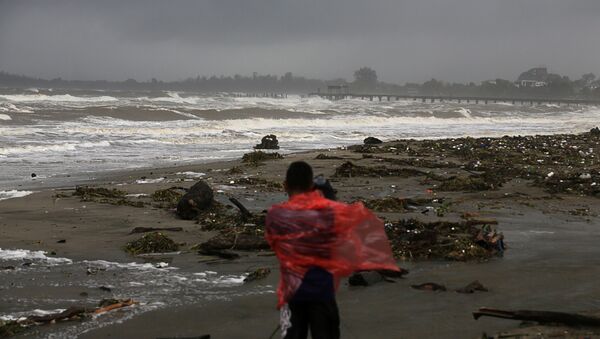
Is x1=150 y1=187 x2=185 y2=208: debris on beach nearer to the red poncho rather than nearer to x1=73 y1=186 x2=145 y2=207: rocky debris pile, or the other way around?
x1=73 y1=186 x2=145 y2=207: rocky debris pile

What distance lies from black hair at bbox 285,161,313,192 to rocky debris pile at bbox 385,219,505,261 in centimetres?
366

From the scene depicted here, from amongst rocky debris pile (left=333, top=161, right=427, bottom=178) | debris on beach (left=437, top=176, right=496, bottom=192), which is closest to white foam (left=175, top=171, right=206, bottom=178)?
rocky debris pile (left=333, top=161, right=427, bottom=178)

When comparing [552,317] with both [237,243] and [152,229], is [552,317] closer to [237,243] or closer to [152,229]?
[237,243]

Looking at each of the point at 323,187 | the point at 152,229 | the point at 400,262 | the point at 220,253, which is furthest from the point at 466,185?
the point at 323,187

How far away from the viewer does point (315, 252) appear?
348cm

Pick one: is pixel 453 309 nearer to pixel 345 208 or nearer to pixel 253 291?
pixel 253 291

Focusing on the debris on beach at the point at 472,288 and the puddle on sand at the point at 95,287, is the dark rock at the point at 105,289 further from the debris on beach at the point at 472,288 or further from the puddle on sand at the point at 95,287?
the debris on beach at the point at 472,288

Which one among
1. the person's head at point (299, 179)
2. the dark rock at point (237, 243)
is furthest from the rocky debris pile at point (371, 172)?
the person's head at point (299, 179)

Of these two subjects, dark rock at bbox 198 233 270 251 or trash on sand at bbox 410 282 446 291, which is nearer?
trash on sand at bbox 410 282 446 291

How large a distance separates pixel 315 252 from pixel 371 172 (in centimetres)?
1114

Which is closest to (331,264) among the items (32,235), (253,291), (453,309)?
(453,309)

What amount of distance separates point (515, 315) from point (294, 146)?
21302mm

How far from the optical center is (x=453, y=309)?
5250 millimetres

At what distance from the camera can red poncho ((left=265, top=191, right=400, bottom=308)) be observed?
3.47 meters
